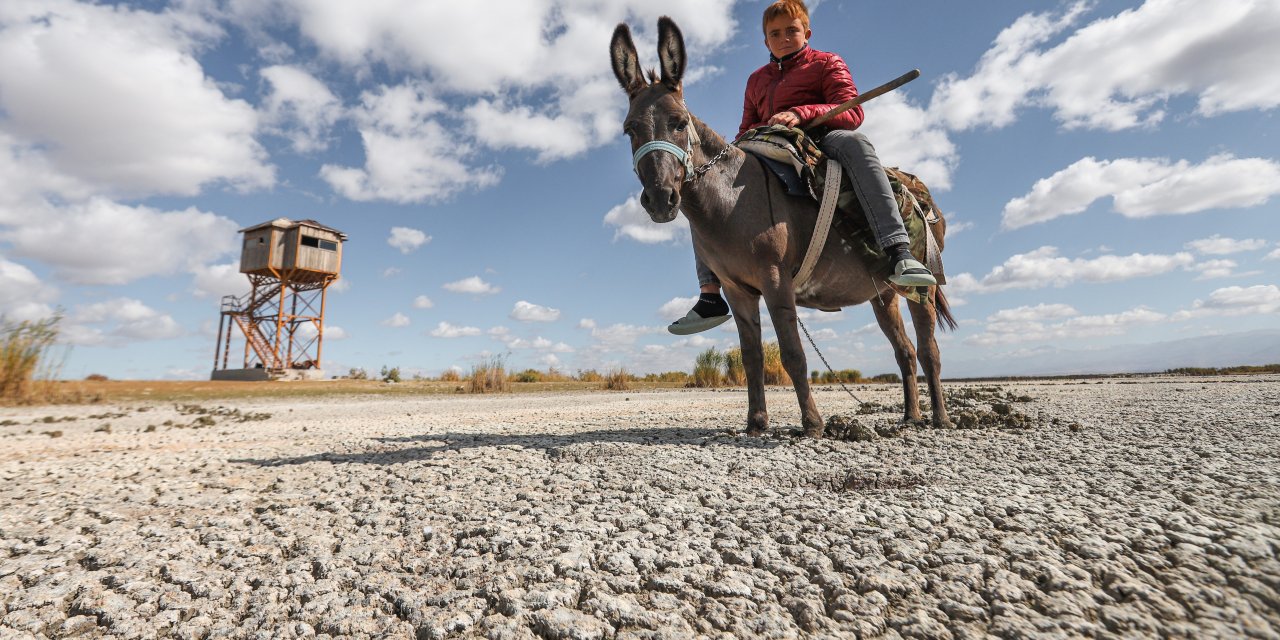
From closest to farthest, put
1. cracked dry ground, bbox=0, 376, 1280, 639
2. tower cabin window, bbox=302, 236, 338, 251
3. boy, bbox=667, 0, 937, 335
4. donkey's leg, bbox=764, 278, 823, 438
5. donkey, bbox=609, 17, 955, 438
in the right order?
cracked dry ground, bbox=0, 376, 1280, 639
donkey, bbox=609, 17, 955, 438
donkey's leg, bbox=764, 278, 823, 438
boy, bbox=667, 0, 937, 335
tower cabin window, bbox=302, 236, 338, 251

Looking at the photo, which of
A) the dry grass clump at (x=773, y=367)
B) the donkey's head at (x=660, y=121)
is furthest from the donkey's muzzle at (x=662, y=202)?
the dry grass clump at (x=773, y=367)

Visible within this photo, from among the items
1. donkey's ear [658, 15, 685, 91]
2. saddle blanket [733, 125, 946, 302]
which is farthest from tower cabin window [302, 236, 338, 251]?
saddle blanket [733, 125, 946, 302]

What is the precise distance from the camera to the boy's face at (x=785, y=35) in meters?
3.97

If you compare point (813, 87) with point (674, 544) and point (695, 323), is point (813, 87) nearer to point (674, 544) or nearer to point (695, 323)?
point (695, 323)

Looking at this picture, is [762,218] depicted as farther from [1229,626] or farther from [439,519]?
[1229,626]

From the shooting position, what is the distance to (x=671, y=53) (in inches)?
129

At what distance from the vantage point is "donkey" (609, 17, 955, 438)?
3064mm

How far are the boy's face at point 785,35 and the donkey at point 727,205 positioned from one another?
116 cm

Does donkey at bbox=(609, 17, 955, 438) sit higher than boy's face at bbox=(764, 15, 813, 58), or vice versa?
boy's face at bbox=(764, 15, 813, 58)

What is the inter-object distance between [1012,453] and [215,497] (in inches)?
134

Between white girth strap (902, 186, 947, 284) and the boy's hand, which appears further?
white girth strap (902, 186, 947, 284)

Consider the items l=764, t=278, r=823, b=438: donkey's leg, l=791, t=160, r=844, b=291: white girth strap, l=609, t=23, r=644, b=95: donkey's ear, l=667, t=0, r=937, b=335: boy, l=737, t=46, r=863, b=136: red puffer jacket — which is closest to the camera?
l=764, t=278, r=823, b=438: donkey's leg

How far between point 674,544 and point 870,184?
9.94 feet

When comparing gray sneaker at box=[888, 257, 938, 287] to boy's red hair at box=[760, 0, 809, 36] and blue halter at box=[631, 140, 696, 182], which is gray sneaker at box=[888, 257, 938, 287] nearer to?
blue halter at box=[631, 140, 696, 182]
